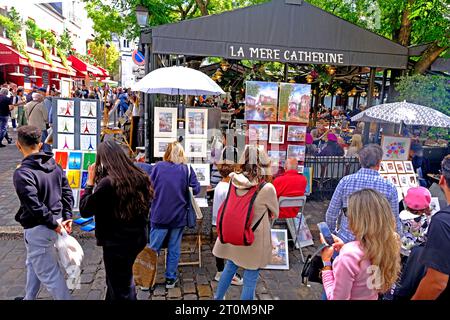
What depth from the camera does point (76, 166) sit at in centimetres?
571

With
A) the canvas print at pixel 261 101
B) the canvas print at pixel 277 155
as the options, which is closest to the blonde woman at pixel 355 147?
the canvas print at pixel 277 155

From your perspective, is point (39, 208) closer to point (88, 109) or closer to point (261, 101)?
point (88, 109)

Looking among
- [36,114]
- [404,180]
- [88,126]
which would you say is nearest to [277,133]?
[404,180]

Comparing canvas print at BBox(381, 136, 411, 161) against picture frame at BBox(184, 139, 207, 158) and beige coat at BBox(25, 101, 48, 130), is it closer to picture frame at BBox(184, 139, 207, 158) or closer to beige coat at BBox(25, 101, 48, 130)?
picture frame at BBox(184, 139, 207, 158)

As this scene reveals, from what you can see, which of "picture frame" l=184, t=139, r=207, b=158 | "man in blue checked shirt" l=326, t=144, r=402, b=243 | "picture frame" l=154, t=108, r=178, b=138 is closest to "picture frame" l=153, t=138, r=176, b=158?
"picture frame" l=154, t=108, r=178, b=138

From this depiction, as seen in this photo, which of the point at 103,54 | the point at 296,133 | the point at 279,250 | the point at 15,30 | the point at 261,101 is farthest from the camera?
the point at 103,54

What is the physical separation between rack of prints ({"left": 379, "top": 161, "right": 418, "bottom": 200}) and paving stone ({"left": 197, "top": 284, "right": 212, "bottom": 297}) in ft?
11.0

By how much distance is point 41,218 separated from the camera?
2.81 metres

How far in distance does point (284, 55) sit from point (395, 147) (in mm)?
2719

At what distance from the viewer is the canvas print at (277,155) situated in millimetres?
6375

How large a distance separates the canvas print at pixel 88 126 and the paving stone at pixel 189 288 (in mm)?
3213

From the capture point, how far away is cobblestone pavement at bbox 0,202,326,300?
3703mm
